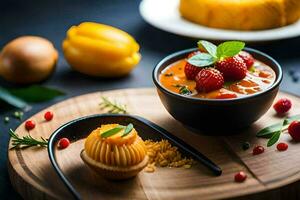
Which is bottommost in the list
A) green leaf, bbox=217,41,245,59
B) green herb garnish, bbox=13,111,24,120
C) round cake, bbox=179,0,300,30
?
green herb garnish, bbox=13,111,24,120

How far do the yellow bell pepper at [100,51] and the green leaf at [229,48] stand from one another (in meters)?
0.49

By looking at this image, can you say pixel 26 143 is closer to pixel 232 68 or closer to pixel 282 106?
pixel 232 68

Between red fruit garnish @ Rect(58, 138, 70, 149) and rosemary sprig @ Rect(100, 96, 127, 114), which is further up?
red fruit garnish @ Rect(58, 138, 70, 149)

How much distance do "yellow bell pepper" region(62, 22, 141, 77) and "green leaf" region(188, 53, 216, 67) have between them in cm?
47

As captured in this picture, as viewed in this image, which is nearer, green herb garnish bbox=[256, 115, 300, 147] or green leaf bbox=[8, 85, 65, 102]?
green herb garnish bbox=[256, 115, 300, 147]

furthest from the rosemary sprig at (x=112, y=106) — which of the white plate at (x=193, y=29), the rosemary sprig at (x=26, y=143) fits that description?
the white plate at (x=193, y=29)

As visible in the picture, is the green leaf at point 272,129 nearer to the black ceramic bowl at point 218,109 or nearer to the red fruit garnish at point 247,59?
the black ceramic bowl at point 218,109

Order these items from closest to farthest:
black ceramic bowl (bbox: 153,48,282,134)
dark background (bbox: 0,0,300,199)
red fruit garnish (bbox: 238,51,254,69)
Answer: black ceramic bowl (bbox: 153,48,282,134) → red fruit garnish (bbox: 238,51,254,69) → dark background (bbox: 0,0,300,199)

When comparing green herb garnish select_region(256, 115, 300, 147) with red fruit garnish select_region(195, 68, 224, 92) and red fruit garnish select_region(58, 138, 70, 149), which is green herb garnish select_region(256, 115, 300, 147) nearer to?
red fruit garnish select_region(195, 68, 224, 92)

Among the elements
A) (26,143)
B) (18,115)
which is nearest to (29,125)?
(26,143)

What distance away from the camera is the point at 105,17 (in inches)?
94.0

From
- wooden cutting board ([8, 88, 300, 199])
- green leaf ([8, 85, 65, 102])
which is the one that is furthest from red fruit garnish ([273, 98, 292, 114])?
green leaf ([8, 85, 65, 102])

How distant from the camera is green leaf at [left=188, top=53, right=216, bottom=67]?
1.46 m

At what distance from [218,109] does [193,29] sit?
0.70 meters
